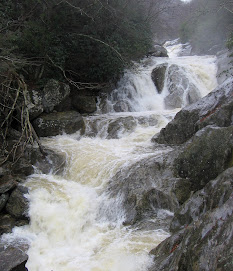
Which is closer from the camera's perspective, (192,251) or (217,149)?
(192,251)

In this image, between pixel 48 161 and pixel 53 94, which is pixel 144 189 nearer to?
pixel 48 161

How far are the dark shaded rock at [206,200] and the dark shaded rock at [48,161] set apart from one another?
3.86 m

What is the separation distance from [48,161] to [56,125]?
2138 millimetres

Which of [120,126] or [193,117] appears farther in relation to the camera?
[120,126]

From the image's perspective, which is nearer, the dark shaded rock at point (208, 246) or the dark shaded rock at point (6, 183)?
the dark shaded rock at point (208, 246)

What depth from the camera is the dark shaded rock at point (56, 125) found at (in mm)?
9477

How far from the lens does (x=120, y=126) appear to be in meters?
9.93

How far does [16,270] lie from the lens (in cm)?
406

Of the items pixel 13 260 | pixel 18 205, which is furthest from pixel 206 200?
pixel 18 205

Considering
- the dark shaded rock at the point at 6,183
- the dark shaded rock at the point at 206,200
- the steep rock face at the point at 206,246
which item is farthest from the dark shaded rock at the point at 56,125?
the steep rock face at the point at 206,246

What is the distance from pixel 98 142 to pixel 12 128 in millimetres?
2856

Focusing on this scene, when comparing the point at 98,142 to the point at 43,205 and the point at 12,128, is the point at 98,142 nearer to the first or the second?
the point at 12,128

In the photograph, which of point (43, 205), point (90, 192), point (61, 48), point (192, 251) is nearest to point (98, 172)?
point (90, 192)

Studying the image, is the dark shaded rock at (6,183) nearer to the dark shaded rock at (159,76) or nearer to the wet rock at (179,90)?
the wet rock at (179,90)
